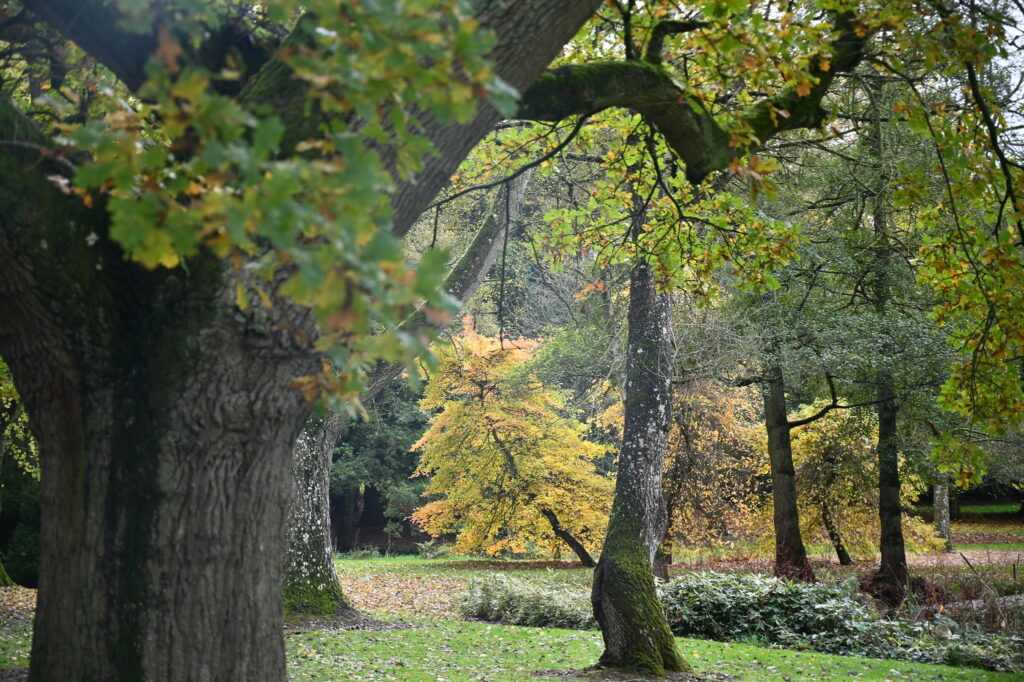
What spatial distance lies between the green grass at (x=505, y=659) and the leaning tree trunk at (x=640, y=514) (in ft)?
2.80

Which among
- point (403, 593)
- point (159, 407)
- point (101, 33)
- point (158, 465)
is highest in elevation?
point (101, 33)

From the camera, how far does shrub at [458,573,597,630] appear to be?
11344mm

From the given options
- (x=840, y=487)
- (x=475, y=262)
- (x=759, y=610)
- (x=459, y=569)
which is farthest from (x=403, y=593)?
(x=840, y=487)

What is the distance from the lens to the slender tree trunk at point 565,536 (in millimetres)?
18922

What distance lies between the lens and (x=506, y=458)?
18.5 meters

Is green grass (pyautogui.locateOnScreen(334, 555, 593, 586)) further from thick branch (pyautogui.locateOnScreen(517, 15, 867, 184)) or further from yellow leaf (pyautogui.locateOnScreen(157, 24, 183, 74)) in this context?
yellow leaf (pyautogui.locateOnScreen(157, 24, 183, 74))

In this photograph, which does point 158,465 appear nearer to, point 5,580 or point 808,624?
point 808,624

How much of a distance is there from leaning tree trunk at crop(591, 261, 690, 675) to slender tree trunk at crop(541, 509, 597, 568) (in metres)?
11.6

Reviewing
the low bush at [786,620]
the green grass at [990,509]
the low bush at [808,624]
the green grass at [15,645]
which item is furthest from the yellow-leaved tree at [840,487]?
the green grass at [990,509]

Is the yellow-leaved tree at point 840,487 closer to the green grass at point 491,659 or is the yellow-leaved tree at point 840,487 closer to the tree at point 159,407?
the green grass at point 491,659

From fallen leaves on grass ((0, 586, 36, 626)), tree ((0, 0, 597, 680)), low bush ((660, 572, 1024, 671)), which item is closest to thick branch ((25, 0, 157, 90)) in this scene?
tree ((0, 0, 597, 680))

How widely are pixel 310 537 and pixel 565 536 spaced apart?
10.3 metres

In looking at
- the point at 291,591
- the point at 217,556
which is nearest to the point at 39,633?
the point at 217,556

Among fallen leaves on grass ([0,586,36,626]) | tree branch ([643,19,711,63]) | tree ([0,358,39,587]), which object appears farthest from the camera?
tree ([0,358,39,587])
